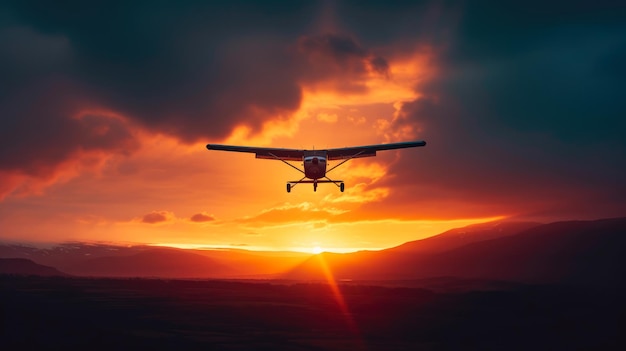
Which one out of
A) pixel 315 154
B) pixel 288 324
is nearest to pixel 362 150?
pixel 315 154

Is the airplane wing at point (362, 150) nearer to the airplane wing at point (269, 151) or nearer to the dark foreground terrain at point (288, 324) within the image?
the airplane wing at point (269, 151)

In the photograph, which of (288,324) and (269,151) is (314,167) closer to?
(269,151)

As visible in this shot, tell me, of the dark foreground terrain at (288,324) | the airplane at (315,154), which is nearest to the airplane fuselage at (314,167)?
the airplane at (315,154)

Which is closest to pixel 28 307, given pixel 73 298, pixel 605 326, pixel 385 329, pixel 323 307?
pixel 73 298

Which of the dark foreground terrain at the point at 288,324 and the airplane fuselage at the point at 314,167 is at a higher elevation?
the airplane fuselage at the point at 314,167

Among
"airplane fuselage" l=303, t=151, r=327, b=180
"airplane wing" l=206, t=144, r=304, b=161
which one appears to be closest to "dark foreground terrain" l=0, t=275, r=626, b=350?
"airplane wing" l=206, t=144, r=304, b=161

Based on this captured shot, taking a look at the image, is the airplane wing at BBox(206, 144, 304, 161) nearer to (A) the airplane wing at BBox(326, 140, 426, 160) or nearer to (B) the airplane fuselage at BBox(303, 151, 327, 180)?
(A) the airplane wing at BBox(326, 140, 426, 160)

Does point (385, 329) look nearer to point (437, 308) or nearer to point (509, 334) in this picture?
point (509, 334)

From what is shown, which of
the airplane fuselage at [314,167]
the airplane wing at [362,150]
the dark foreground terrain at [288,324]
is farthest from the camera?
the dark foreground terrain at [288,324]
